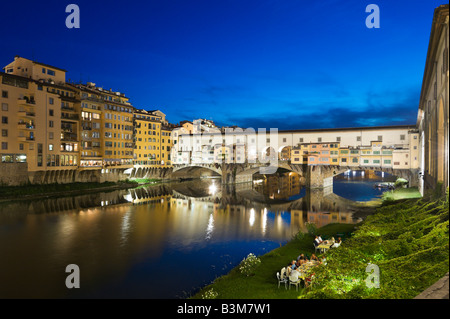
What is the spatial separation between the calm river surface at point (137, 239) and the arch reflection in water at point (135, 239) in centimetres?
5

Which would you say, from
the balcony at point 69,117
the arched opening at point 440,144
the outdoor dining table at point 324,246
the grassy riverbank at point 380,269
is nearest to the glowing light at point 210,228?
the grassy riverbank at point 380,269

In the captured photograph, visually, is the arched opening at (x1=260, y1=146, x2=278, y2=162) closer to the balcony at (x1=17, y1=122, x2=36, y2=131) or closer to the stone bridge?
the stone bridge

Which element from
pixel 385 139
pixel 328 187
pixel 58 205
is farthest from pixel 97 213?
pixel 385 139

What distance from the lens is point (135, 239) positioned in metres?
23.5

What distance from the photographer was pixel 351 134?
61.3 meters

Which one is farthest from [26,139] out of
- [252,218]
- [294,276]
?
[294,276]

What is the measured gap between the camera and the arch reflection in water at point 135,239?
A: 51.0ft

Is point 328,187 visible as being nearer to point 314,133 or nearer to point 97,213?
point 314,133

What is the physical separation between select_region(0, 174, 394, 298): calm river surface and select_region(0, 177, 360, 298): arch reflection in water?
5 cm

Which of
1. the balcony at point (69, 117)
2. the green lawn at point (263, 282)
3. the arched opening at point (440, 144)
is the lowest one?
the green lawn at point (263, 282)

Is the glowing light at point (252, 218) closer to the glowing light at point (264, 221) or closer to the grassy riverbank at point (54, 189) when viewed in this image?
the glowing light at point (264, 221)

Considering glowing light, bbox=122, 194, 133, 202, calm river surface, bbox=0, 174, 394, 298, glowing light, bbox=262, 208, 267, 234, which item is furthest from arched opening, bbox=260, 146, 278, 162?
glowing light, bbox=262, 208, 267, 234

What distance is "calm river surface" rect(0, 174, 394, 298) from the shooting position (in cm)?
1549

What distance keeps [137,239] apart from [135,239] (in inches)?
6.1
